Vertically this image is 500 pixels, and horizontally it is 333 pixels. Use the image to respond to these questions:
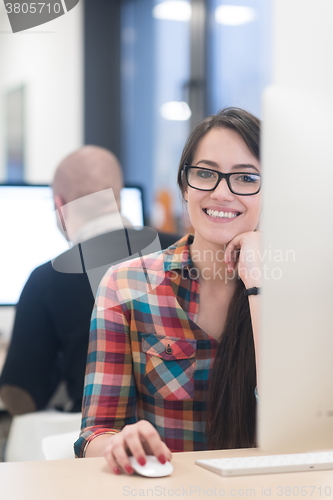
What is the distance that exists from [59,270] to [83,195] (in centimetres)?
38

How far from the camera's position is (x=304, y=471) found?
0.74 metres

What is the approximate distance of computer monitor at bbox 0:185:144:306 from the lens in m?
1.80

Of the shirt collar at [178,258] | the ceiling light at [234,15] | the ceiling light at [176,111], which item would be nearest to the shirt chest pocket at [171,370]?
the shirt collar at [178,258]

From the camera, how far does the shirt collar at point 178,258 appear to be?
1207mm

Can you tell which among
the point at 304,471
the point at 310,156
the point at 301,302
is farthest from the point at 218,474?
the point at 310,156

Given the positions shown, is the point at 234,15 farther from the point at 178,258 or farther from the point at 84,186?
the point at 178,258

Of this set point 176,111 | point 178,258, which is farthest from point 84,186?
point 176,111

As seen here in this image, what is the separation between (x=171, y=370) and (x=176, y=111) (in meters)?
2.58

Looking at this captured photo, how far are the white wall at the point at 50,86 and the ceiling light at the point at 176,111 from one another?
21.8 inches

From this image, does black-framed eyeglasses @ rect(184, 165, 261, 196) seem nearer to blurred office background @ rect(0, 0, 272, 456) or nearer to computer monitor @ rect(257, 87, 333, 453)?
computer monitor @ rect(257, 87, 333, 453)

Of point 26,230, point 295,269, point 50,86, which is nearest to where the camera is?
point 295,269

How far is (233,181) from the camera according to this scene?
1214mm

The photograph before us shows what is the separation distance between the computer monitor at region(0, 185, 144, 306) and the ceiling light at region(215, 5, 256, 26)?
5.27ft

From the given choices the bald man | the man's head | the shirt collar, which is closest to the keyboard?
the shirt collar
